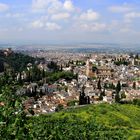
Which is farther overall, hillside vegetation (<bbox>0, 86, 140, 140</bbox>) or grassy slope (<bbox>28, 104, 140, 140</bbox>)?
grassy slope (<bbox>28, 104, 140, 140</bbox>)

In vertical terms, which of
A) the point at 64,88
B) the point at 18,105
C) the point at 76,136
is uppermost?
the point at 18,105

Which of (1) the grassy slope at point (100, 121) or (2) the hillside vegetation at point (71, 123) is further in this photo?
(1) the grassy slope at point (100, 121)

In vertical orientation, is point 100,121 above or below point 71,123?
below

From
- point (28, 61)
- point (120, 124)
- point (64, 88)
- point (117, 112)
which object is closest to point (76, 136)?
point (120, 124)

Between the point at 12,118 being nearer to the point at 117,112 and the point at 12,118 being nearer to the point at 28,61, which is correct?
the point at 117,112

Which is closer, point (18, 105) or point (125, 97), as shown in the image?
point (18, 105)

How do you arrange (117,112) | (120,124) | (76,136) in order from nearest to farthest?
(76,136)
(120,124)
(117,112)

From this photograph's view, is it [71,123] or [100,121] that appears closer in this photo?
[71,123]

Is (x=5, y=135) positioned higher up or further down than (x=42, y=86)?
higher up
